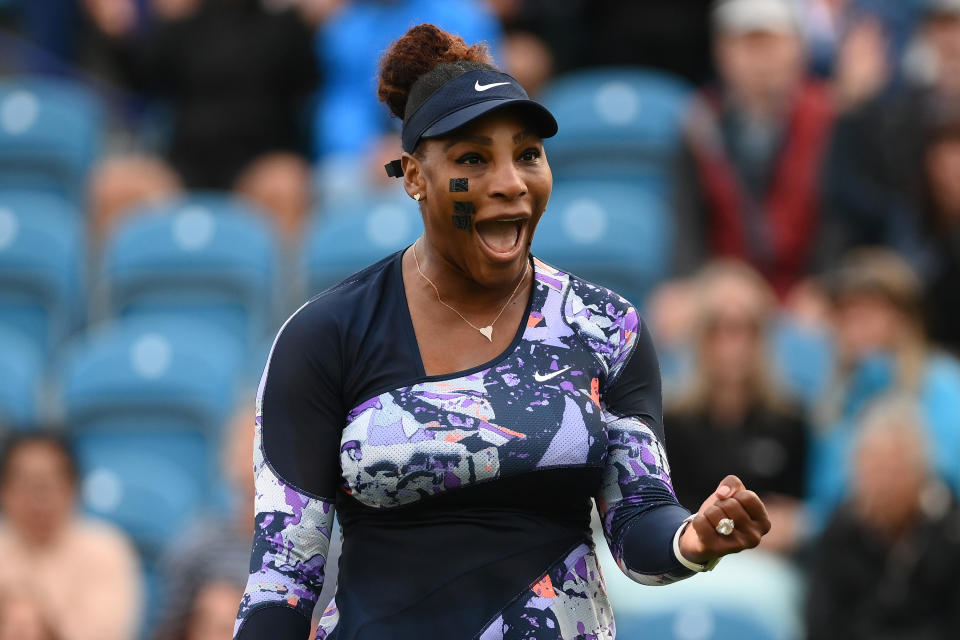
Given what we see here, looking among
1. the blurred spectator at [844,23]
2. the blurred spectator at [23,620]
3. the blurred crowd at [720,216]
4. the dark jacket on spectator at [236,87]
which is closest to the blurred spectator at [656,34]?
the blurred crowd at [720,216]

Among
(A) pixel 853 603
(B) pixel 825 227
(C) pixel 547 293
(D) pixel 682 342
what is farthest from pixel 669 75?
(C) pixel 547 293

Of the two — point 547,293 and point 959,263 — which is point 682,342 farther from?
point 547,293

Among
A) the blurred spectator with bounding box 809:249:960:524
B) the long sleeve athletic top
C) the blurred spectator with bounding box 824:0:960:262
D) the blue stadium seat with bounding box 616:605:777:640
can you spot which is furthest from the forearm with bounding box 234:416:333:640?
the blurred spectator with bounding box 824:0:960:262

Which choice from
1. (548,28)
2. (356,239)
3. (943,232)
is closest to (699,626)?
(943,232)

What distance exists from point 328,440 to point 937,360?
3756mm

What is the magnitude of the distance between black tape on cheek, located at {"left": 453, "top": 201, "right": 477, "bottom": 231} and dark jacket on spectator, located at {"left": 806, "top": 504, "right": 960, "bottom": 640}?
9.81ft

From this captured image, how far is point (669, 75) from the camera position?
7941 mm

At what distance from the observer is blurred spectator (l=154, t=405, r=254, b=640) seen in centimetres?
511

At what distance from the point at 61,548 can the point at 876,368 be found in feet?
9.91

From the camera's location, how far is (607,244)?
680cm

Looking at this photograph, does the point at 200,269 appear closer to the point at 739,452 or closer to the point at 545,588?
the point at 739,452

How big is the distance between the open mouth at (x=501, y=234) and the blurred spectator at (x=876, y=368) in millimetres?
3262

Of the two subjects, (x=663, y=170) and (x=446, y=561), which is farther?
(x=663, y=170)

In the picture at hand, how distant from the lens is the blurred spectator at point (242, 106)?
26.6ft
